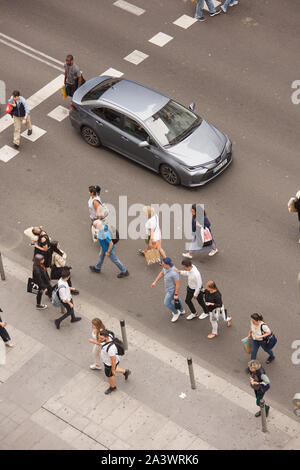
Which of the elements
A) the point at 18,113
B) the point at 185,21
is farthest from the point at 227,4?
the point at 18,113

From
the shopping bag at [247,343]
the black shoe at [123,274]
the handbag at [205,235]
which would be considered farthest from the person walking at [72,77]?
the shopping bag at [247,343]

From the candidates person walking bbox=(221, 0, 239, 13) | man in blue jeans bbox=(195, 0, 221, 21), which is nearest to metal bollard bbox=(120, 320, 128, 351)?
man in blue jeans bbox=(195, 0, 221, 21)

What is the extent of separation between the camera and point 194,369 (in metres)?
17.0

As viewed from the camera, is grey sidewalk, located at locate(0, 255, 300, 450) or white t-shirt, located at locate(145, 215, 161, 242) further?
white t-shirt, located at locate(145, 215, 161, 242)

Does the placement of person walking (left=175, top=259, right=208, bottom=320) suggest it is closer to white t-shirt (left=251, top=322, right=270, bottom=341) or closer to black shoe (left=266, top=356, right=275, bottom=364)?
white t-shirt (left=251, top=322, right=270, bottom=341)

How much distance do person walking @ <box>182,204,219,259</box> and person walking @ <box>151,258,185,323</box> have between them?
1442mm

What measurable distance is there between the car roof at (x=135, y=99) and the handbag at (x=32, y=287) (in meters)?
5.23

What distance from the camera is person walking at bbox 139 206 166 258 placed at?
18.5m

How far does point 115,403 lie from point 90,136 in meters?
7.83

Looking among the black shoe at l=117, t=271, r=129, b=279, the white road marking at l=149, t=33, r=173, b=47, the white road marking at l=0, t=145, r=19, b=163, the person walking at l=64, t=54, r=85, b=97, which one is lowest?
the black shoe at l=117, t=271, r=129, b=279

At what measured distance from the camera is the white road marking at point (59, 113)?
75.0 feet

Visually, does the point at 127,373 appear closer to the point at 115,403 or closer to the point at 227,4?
the point at 115,403

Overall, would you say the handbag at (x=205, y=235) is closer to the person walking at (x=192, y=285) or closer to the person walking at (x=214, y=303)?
the person walking at (x=192, y=285)
